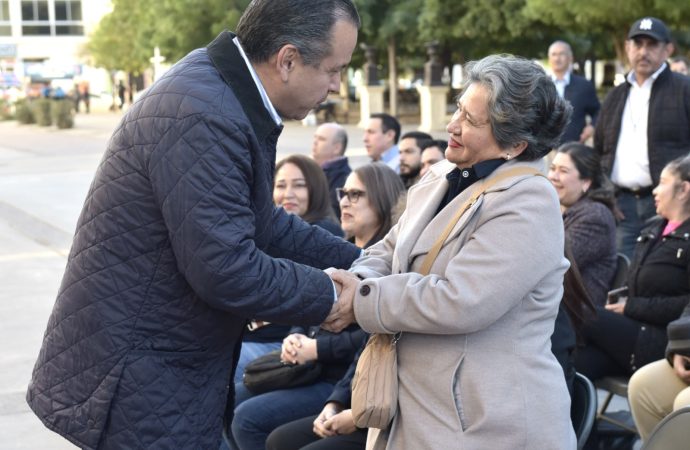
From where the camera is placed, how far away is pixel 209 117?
248cm

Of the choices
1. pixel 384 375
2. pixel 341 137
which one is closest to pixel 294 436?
pixel 384 375

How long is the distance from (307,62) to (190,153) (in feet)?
1.37

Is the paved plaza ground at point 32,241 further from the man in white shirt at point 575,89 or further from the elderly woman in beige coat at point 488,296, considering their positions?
the man in white shirt at point 575,89

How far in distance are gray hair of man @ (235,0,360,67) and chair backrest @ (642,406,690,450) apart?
4.87 ft

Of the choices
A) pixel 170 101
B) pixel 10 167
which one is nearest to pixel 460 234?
pixel 170 101

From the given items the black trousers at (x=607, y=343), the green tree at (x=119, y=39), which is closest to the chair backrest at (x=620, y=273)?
the black trousers at (x=607, y=343)

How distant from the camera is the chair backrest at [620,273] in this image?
5.36 metres

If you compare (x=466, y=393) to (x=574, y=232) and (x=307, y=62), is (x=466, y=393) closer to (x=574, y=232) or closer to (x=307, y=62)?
(x=307, y=62)

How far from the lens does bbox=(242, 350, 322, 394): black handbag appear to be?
14.7ft

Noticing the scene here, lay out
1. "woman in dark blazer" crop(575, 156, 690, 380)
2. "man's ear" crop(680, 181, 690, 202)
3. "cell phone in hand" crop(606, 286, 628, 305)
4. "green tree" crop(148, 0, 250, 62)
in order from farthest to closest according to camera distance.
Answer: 1. "green tree" crop(148, 0, 250, 62)
2. "cell phone in hand" crop(606, 286, 628, 305)
3. "man's ear" crop(680, 181, 690, 202)
4. "woman in dark blazer" crop(575, 156, 690, 380)

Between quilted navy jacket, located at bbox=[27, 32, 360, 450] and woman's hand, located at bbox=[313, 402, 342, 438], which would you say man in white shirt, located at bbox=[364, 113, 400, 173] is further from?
quilted navy jacket, located at bbox=[27, 32, 360, 450]

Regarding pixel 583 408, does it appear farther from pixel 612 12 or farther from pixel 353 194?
pixel 612 12

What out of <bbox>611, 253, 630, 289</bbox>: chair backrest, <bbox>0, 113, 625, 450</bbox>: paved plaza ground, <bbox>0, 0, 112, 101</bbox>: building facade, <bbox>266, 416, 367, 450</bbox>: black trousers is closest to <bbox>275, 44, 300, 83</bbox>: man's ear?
<bbox>266, 416, 367, 450</bbox>: black trousers

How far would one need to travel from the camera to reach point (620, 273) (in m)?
5.41
